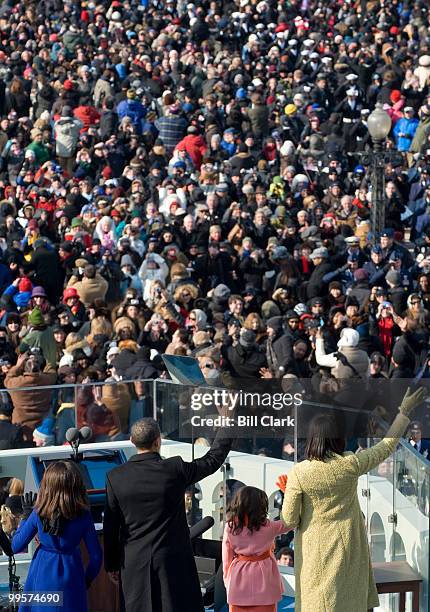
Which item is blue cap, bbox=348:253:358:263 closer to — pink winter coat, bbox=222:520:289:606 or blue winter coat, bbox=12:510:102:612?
pink winter coat, bbox=222:520:289:606

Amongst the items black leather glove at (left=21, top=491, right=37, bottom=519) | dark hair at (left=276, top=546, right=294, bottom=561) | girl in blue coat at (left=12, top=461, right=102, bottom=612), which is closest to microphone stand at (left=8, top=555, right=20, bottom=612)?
black leather glove at (left=21, top=491, right=37, bottom=519)

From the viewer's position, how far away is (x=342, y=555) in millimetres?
8328

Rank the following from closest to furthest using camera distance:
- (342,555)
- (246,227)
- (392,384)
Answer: (342,555), (392,384), (246,227)

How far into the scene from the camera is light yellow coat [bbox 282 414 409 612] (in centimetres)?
825

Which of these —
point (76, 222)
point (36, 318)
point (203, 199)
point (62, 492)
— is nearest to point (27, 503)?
point (62, 492)

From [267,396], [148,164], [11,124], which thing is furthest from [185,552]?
[11,124]

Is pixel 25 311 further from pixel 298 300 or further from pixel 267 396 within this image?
pixel 267 396

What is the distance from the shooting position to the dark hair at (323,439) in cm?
823

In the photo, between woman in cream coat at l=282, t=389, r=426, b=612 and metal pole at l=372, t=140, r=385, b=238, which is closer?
woman in cream coat at l=282, t=389, r=426, b=612

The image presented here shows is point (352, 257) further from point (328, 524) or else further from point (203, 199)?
point (328, 524)

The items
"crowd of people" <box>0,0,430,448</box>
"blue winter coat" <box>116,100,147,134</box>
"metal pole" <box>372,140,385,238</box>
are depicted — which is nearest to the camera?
"crowd of people" <box>0,0,430,448</box>

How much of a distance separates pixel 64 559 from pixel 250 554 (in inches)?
39.2

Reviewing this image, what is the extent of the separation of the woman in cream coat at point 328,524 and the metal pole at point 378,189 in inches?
418

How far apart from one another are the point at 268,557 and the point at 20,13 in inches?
900
